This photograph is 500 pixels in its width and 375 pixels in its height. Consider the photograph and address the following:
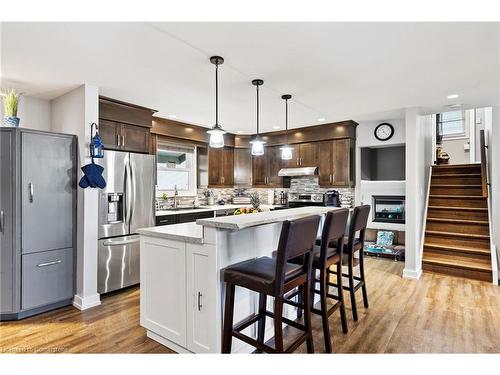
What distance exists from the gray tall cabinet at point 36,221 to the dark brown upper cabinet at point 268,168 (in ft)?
12.1

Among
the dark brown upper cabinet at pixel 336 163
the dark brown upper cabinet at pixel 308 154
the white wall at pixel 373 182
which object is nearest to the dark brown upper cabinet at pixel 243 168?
the dark brown upper cabinet at pixel 308 154

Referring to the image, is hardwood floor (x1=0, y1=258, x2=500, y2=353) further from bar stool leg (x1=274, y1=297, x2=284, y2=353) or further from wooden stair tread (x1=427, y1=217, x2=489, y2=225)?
wooden stair tread (x1=427, y1=217, x2=489, y2=225)

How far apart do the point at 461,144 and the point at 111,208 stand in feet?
27.6

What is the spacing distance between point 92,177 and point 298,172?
11.8ft

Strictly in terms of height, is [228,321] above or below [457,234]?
below

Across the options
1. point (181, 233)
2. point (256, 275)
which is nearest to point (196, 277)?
point (181, 233)

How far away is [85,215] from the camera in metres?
3.14

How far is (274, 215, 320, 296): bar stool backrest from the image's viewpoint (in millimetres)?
1728

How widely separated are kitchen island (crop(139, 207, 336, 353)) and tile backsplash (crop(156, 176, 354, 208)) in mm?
2746

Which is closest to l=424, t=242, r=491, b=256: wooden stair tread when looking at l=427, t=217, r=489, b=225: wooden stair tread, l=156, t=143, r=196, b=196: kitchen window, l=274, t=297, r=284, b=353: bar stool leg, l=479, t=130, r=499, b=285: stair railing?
l=479, t=130, r=499, b=285: stair railing

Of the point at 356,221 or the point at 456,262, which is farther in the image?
the point at 456,262

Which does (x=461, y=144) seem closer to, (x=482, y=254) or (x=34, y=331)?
(x=482, y=254)

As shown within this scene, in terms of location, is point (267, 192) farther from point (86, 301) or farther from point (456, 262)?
point (86, 301)
